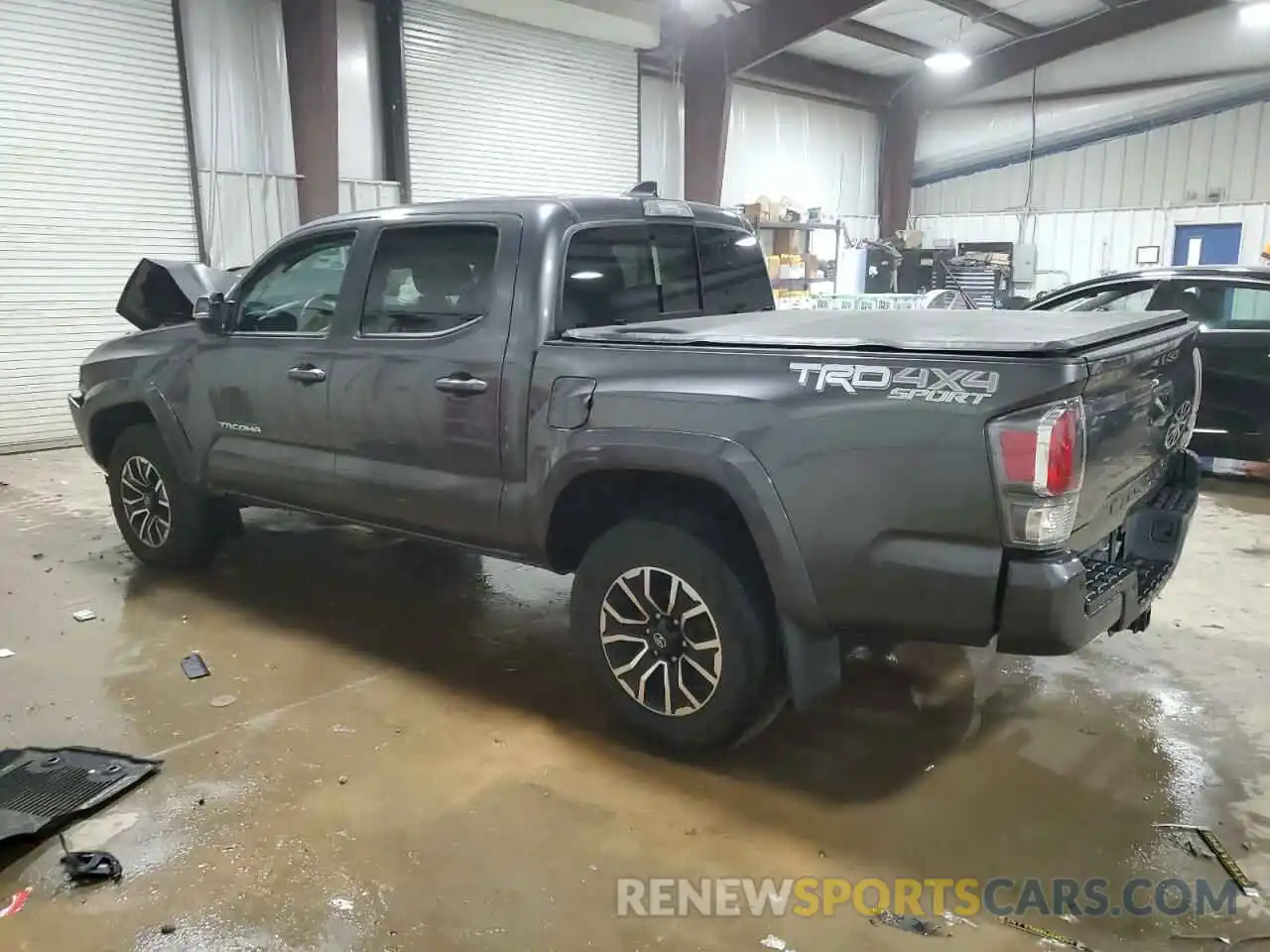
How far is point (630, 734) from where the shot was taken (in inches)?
129

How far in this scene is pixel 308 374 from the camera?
3932 millimetres

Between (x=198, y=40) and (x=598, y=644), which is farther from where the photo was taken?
(x=198, y=40)

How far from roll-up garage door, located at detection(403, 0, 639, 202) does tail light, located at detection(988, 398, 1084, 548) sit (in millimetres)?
9293

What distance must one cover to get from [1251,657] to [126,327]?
9702 mm

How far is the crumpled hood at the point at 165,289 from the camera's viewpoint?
20.9 ft

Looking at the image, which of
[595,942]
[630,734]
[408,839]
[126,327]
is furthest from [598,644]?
[126,327]

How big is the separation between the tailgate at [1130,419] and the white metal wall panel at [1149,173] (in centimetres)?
1390

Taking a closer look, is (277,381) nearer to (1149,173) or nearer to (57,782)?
(57,782)

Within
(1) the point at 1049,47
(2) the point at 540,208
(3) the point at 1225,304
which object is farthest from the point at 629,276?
(1) the point at 1049,47

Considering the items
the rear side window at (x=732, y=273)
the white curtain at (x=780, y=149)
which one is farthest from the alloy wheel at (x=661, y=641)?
the white curtain at (x=780, y=149)

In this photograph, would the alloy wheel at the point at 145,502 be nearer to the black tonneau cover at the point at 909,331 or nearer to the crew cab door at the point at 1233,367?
the black tonneau cover at the point at 909,331

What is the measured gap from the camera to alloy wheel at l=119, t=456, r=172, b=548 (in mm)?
4879

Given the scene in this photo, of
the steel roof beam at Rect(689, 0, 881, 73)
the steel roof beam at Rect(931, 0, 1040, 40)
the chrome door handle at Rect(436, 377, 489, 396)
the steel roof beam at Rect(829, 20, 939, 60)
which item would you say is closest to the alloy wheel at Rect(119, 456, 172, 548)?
the chrome door handle at Rect(436, 377, 489, 396)

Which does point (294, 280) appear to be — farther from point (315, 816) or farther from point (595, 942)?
point (595, 942)
